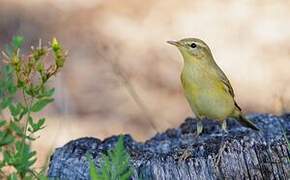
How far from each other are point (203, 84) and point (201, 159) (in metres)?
1.02

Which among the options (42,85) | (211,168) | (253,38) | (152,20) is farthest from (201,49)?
(152,20)

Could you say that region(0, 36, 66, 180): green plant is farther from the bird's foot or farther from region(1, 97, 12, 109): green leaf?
the bird's foot

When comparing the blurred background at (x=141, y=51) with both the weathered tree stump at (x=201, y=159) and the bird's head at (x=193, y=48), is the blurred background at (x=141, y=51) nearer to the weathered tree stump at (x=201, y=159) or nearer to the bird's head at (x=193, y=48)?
the bird's head at (x=193, y=48)

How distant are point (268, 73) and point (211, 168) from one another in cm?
563

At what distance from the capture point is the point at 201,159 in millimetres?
5758

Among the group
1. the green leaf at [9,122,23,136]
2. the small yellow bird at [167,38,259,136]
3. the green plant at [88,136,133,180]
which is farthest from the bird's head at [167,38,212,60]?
the green plant at [88,136,133,180]

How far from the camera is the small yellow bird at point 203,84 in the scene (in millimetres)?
6652

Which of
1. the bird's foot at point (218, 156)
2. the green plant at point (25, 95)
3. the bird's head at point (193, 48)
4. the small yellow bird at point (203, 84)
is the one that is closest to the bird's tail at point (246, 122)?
the small yellow bird at point (203, 84)

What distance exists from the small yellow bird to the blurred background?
11.0 ft

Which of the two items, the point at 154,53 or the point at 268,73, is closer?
the point at 268,73

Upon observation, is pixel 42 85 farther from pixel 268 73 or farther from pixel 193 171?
pixel 268 73

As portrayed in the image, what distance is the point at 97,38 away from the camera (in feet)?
40.0

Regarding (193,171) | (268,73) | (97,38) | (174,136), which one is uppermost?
(97,38)

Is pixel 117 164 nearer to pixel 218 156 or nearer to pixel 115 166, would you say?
pixel 115 166
